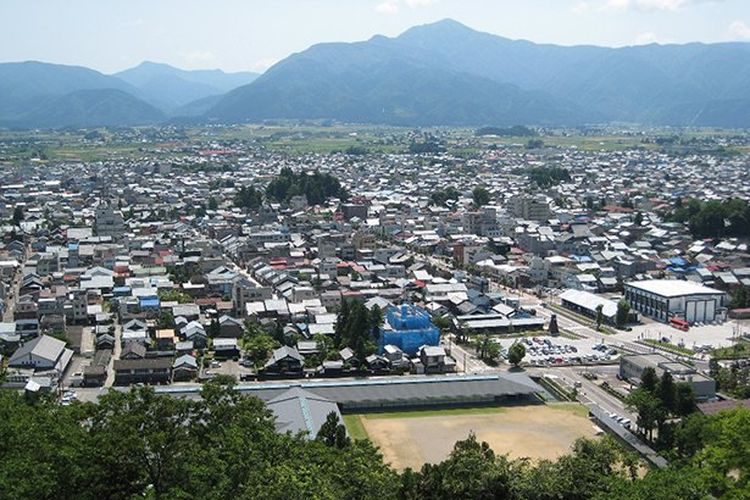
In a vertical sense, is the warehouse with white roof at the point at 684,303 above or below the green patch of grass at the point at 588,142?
below

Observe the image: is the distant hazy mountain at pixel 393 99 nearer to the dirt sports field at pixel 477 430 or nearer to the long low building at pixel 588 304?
the long low building at pixel 588 304

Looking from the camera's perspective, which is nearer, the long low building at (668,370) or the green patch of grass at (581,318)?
the long low building at (668,370)

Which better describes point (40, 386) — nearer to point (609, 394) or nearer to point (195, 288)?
point (195, 288)

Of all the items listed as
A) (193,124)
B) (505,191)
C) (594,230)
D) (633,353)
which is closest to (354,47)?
(193,124)

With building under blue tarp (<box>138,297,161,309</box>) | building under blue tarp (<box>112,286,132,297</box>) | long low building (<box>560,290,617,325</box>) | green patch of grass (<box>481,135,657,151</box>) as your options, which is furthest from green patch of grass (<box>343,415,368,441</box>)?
green patch of grass (<box>481,135,657,151</box>)

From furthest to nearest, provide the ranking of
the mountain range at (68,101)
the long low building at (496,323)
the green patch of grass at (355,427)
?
the mountain range at (68,101) → the long low building at (496,323) → the green patch of grass at (355,427)

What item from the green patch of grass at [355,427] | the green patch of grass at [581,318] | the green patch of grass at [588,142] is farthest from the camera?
the green patch of grass at [588,142]

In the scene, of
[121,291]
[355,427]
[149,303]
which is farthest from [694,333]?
[121,291]

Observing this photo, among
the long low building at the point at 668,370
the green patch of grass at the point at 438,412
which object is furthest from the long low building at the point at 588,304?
the green patch of grass at the point at 438,412

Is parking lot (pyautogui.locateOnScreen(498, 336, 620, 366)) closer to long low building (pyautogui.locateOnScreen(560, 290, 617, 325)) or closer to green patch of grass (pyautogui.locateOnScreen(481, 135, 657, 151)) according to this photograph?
long low building (pyautogui.locateOnScreen(560, 290, 617, 325))
